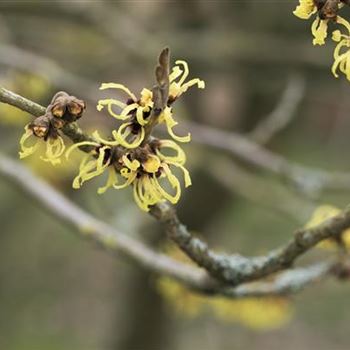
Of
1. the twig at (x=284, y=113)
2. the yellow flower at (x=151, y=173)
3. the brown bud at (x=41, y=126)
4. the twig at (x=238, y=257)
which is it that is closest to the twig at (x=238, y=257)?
the twig at (x=238, y=257)

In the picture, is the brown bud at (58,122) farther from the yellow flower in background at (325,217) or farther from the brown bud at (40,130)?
the yellow flower in background at (325,217)

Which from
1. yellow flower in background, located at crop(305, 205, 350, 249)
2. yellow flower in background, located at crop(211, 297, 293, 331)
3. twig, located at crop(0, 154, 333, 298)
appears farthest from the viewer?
yellow flower in background, located at crop(211, 297, 293, 331)

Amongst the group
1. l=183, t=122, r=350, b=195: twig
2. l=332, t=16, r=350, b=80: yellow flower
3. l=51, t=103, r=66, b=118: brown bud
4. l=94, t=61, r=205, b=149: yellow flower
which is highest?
l=183, t=122, r=350, b=195: twig

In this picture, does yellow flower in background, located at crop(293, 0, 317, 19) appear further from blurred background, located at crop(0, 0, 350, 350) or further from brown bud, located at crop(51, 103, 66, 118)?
blurred background, located at crop(0, 0, 350, 350)

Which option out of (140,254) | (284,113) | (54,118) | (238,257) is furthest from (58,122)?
(284,113)

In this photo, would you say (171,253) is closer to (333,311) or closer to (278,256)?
(278,256)

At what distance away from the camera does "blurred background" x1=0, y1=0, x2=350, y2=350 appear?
2.39 meters

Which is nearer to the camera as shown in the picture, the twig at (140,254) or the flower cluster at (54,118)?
the flower cluster at (54,118)

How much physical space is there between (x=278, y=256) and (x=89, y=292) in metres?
4.72

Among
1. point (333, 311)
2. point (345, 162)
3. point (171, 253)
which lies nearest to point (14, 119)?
point (171, 253)

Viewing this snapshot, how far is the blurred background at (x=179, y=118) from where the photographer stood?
2.39 meters

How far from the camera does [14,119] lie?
219cm

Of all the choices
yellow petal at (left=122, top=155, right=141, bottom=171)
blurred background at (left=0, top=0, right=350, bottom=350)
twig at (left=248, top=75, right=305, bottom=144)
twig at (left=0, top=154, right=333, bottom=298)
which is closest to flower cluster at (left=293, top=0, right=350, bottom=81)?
yellow petal at (left=122, top=155, right=141, bottom=171)

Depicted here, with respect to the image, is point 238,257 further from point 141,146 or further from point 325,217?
point 141,146
